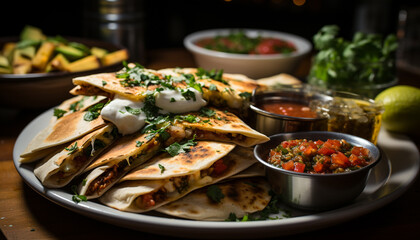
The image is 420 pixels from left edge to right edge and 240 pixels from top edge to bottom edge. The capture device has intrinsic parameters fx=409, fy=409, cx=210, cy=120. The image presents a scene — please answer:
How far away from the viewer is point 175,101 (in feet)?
7.54

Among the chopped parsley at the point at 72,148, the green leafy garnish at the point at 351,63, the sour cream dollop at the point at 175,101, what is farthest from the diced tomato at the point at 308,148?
the green leafy garnish at the point at 351,63

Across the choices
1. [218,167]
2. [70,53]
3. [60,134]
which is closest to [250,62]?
[70,53]

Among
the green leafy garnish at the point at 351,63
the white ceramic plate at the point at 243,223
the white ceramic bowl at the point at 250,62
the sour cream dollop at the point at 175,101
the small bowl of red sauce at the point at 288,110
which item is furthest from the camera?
the white ceramic bowl at the point at 250,62

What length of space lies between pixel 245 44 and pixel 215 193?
2621mm

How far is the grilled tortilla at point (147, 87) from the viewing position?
2.36 m

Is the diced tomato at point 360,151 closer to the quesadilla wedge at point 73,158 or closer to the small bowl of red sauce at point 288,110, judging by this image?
the small bowl of red sauce at point 288,110

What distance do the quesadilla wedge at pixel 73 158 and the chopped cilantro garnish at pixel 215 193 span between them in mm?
644

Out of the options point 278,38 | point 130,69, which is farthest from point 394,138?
point 278,38

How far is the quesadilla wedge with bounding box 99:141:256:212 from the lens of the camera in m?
1.91

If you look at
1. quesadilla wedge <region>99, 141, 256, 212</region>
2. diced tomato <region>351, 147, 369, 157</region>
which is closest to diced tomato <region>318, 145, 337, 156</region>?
diced tomato <region>351, 147, 369, 157</region>

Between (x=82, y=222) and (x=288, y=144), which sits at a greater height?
(x=288, y=144)

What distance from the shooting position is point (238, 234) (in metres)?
1.69

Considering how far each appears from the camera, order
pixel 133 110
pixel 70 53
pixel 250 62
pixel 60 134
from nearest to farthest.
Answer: pixel 133 110 → pixel 60 134 → pixel 70 53 → pixel 250 62

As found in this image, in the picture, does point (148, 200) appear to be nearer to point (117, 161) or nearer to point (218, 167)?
point (117, 161)
